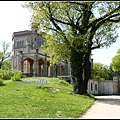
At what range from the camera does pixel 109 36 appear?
716 inches

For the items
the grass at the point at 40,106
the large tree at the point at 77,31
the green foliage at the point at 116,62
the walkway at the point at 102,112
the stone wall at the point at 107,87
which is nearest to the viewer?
the grass at the point at 40,106

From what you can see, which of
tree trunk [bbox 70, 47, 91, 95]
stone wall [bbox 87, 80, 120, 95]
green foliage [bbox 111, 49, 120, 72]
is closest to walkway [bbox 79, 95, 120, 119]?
tree trunk [bbox 70, 47, 91, 95]

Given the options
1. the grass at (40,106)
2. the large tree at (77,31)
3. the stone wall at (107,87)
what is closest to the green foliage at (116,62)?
the stone wall at (107,87)

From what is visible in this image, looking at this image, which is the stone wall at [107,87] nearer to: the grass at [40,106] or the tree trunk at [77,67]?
the tree trunk at [77,67]

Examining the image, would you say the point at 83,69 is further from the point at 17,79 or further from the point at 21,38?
the point at 21,38

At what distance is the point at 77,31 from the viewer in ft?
56.7

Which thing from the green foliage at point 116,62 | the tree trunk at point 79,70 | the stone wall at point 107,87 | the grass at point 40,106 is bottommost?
the stone wall at point 107,87

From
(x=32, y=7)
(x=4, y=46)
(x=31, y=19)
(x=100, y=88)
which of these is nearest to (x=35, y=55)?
(x=100, y=88)

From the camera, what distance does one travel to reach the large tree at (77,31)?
16.1m

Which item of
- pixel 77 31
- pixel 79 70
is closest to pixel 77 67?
pixel 79 70

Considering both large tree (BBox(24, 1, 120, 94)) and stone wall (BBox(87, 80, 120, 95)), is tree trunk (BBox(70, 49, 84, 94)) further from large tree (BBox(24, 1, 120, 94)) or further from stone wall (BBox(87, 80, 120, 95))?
stone wall (BBox(87, 80, 120, 95))

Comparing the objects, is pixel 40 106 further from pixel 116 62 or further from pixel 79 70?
pixel 116 62

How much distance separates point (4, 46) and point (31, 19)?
39.3 meters

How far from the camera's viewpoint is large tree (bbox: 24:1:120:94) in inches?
632
